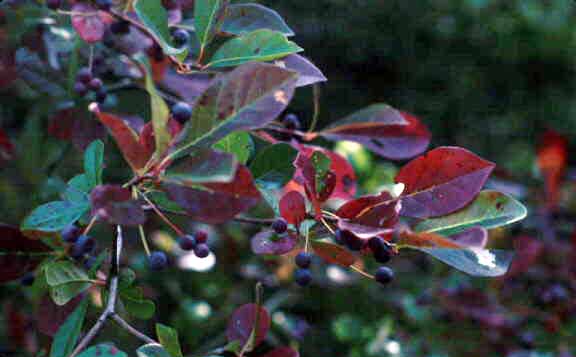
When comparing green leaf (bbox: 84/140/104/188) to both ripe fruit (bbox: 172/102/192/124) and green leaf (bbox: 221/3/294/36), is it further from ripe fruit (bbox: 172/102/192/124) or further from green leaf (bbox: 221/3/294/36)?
green leaf (bbox: 221/3/294/36)

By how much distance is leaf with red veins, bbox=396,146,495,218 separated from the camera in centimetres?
67

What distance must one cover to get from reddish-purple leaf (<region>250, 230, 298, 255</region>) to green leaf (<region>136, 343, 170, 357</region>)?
124mm

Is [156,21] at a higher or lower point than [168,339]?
higher

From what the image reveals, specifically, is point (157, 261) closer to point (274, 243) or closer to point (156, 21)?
point (274, 243)

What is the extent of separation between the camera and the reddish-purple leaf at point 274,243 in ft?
2.25

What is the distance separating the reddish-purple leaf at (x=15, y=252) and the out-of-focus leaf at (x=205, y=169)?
264 mm

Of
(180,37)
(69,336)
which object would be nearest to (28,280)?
(69,336)

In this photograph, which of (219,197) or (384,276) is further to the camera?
(384,276)

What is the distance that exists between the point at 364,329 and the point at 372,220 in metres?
0.93

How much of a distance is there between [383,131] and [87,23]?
1.17 ft

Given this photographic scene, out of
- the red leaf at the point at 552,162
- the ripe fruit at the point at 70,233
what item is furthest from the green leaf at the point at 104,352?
the red leaf at the point at 552,162

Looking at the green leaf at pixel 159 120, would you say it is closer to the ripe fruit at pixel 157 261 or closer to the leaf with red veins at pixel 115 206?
the leaf with red veins at pixel 115 206

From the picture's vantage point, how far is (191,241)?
2.29 feet

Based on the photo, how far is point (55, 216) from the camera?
2.13ft
